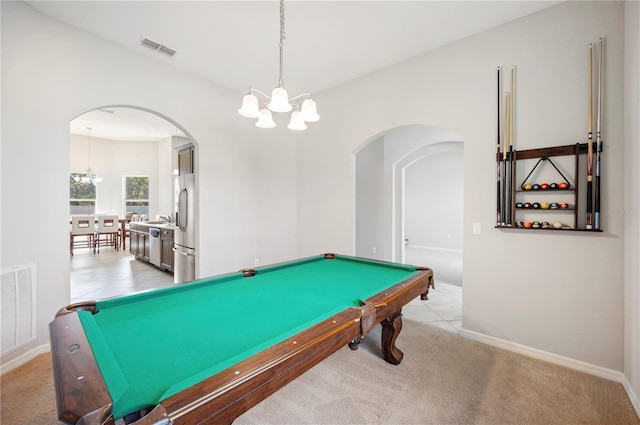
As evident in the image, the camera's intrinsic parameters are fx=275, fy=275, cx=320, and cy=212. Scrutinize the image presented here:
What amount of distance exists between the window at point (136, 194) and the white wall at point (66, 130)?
Answer: 6.21m

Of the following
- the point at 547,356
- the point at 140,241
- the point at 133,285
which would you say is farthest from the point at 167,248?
the point at 547,356

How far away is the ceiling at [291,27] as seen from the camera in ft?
7.57

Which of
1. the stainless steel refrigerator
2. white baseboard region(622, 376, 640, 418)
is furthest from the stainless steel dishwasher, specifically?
white baseboard region(622, 376, 640, 418)

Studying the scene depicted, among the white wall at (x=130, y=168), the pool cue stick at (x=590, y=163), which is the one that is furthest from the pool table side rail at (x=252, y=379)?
the white wall at (x=130, y=168)

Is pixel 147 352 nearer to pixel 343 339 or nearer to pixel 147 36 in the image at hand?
pixel 343 339

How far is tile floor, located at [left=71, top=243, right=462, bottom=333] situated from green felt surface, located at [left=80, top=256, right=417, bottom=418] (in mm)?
1461

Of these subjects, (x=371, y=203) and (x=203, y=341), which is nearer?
(x=203, y=341)

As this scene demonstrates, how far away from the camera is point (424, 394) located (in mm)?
1869

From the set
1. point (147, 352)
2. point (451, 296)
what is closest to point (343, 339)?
point (147, 352)

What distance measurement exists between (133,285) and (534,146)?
5483mm

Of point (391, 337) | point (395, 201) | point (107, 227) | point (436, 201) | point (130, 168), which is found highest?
point (130, 168)

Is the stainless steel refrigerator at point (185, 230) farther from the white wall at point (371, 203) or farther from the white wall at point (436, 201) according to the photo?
the white wall at point (436, 201)

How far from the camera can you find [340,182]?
12.5 feet

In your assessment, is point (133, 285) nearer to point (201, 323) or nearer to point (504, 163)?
point (201, 323)
